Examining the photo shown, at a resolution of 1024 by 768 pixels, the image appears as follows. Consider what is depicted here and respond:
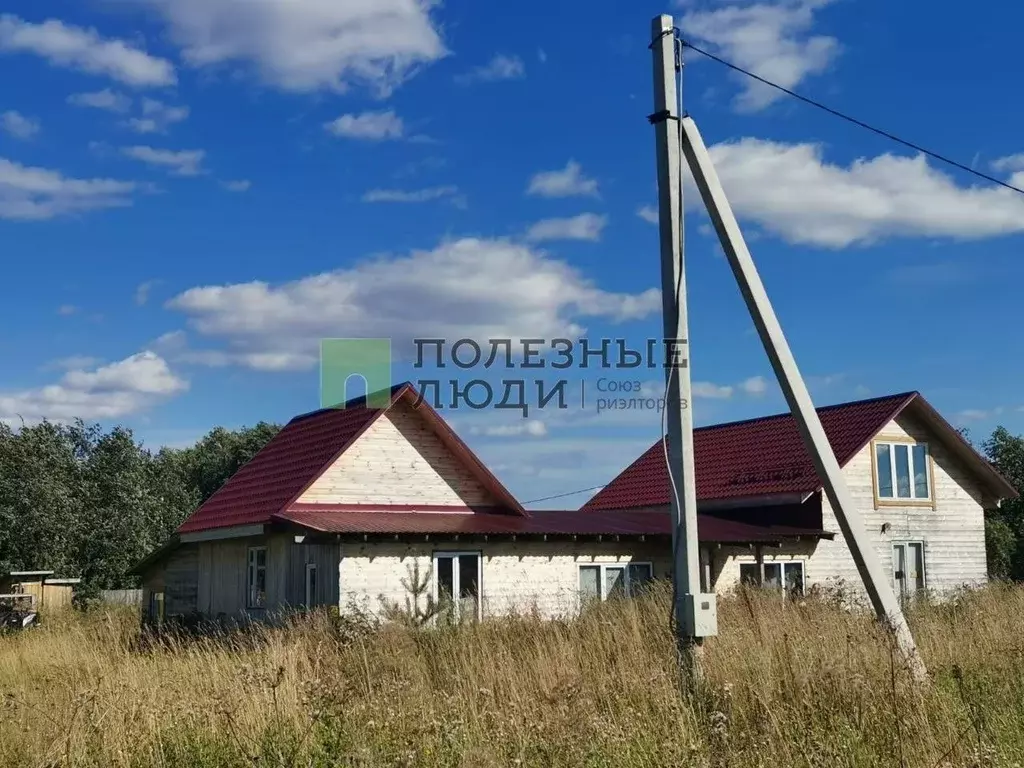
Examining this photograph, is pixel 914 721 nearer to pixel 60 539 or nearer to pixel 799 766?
pixel 799 766

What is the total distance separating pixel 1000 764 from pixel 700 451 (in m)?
25.0

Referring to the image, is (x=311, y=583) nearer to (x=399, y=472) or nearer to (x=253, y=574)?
(x=253, y=574)

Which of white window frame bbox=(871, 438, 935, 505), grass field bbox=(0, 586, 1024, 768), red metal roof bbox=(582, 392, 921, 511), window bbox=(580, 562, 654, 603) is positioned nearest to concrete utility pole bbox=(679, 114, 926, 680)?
grass field bbox=(0, 586, 1024, 768)

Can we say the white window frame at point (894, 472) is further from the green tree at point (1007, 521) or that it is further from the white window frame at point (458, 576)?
the white window frame at point (458, 576)

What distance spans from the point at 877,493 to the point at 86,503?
101 feet

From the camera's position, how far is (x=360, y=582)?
61.4ft

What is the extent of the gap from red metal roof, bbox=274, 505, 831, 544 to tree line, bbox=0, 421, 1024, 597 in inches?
711

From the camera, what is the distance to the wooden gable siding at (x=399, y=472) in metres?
21.2

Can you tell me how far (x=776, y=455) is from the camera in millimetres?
27609

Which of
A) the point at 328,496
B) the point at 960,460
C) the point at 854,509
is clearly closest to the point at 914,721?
the point at 854,509

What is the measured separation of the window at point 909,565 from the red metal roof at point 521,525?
10.9ft

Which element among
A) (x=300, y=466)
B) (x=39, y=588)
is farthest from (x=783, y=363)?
(x=39, y=588)

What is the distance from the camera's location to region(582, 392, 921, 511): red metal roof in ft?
→ 86.0

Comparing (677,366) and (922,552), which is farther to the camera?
(922,552)
